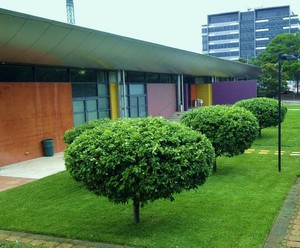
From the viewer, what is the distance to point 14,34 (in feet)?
40.8

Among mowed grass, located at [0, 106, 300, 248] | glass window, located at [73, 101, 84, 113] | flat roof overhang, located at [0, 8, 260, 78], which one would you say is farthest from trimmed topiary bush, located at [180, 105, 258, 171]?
glass window, located at [73, 101, 84, 113]

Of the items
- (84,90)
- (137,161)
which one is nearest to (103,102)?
(84,90)

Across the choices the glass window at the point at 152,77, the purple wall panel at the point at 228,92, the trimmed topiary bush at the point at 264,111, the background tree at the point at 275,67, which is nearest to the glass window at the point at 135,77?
the glass window at the point at 152,77

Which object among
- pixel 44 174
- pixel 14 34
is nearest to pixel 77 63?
pixel 14 34

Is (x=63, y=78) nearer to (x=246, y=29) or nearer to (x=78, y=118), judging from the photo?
(x=78, y=118)

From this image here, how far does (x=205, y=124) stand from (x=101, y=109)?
10.8 metres

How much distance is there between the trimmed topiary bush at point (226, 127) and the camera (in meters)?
10.9

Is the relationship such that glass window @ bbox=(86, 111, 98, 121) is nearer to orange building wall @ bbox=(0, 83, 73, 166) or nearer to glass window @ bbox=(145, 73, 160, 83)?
orange building wall @ bbox=(0, 83, 73, 166)

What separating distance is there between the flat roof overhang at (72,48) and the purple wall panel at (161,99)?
1.50 m

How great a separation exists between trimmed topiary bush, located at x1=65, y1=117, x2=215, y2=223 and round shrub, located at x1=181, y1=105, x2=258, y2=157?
4.18 m

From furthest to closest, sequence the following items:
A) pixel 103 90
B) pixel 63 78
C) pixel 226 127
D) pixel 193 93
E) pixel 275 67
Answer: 1. pixel 275 67
2. pixel 193 93
3. pixel 103 90
4. pixel 63 78
5. pixel 226 127

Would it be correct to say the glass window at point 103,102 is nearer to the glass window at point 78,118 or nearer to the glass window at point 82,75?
the glass window at point 82,75

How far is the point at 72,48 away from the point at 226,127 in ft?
25.4

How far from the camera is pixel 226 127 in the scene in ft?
35.9
